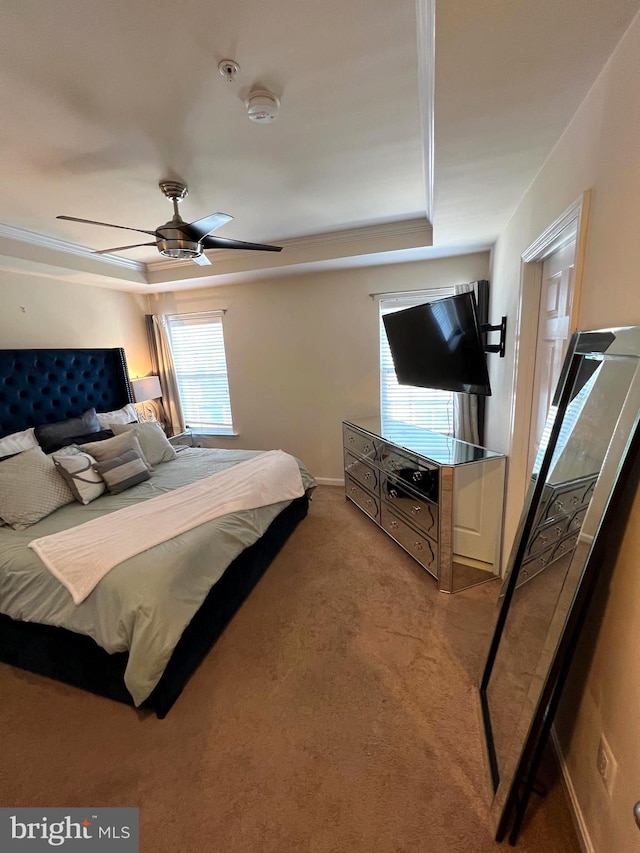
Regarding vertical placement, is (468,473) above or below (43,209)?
below

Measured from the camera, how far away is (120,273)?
3516 mm

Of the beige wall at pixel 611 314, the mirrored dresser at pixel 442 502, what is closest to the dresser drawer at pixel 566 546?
the beige wall at pixel 611 314

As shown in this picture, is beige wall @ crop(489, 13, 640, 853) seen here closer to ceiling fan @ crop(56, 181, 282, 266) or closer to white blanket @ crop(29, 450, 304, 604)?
ceiling fan @ crop(56, 181, 282, 266)

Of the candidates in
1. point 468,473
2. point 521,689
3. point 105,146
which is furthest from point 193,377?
Result: point 521,689

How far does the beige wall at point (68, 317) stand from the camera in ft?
9.60

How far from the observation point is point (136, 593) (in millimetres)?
1500

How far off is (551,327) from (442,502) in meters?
1.16

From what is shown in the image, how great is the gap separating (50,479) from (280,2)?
8.80ft

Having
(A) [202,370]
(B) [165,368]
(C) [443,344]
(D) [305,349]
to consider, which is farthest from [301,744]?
(B) [165,368]

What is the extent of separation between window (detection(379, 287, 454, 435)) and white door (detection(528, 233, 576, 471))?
1.54m

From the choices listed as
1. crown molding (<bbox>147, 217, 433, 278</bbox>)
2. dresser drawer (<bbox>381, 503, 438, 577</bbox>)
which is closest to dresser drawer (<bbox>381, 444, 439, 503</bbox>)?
dresser drawer (<bbox>381, 503, 438, 577</bbox>)

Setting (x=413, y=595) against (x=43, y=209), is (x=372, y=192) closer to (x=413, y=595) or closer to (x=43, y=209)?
(x=43, y=209)

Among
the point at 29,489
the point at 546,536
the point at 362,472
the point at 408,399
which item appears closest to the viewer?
the point at 546,536

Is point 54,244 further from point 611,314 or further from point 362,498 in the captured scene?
point 611,314
